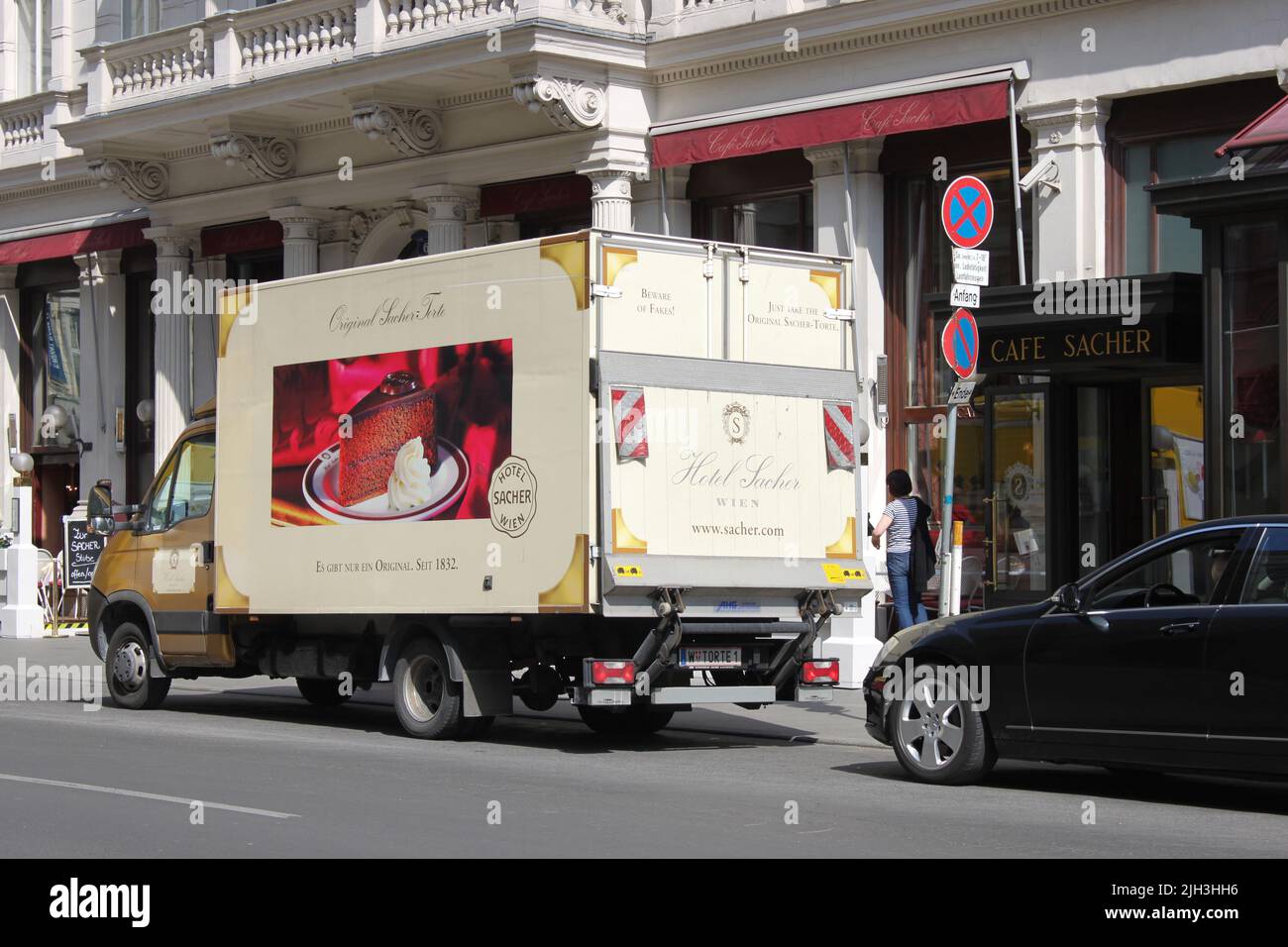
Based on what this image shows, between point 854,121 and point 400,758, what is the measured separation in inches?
365

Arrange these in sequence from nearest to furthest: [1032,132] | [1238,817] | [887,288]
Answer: [1238,817]
[1032,132]
[887,288]

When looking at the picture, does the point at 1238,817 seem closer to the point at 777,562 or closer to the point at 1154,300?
the point at 777,562

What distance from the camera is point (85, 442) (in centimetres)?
3003

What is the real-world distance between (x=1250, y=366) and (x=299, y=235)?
14236 mm

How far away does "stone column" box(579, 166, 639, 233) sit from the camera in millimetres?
21812

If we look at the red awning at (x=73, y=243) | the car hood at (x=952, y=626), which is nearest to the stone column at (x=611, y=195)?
the red awning at (x=73, y=243)

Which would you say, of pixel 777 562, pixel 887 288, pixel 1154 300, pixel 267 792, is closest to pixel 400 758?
pixel 267 792

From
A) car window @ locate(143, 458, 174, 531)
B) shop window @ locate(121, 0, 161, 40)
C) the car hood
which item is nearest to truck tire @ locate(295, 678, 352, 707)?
car window @ locate(143, 458, 174, 531)

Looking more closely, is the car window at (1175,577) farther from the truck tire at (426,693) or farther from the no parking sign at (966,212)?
the truck tire at (426,693)

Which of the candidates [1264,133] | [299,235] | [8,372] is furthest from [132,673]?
[8,372]

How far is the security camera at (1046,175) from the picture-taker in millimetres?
18422

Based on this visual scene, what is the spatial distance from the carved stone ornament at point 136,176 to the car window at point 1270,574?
19926mm

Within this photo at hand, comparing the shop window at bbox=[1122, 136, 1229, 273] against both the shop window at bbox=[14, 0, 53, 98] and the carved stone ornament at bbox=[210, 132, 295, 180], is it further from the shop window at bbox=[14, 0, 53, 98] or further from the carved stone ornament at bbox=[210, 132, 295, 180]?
the shop window at bbox=[14, 0, 53, 98]

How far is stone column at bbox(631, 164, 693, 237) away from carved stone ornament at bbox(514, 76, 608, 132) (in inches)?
39.6
